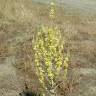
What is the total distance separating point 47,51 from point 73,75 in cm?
246

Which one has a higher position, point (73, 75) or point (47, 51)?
point (47, 51)

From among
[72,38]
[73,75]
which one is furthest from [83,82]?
[72,38]

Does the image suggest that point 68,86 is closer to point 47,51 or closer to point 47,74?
point 47,74

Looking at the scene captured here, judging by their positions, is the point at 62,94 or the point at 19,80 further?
the point at 19,80

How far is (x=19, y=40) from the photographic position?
479 inches

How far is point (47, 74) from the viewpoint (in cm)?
749

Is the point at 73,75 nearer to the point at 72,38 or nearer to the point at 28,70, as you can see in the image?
the point at 28,70

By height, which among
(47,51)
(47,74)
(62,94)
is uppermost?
(47,51)

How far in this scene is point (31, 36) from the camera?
12.5m

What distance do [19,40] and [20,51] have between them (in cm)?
127

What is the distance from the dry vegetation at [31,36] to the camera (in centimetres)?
929

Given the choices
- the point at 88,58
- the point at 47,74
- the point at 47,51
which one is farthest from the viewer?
the point at 88,58

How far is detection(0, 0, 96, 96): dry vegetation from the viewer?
9.29 meters

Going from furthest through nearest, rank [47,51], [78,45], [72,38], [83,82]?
[72,38], [78,45], [83,82], [47,51]
